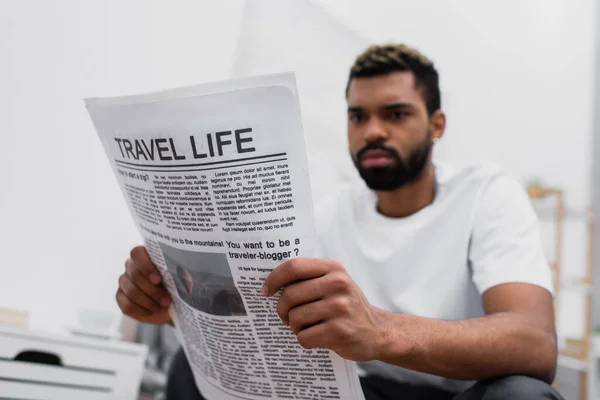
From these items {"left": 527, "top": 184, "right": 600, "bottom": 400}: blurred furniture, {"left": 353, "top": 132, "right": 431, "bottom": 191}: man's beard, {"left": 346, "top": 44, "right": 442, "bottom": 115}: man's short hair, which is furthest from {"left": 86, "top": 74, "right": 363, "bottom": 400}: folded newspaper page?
{"left": 527, "top": 184, "right": 600, "bottom": 400}: blurred furniture

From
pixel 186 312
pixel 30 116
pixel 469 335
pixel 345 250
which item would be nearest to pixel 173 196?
pixel 186 312

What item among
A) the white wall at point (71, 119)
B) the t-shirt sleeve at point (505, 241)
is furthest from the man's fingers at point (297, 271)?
the white wall at point (71, 119)

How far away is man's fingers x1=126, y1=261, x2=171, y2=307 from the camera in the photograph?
0.58m

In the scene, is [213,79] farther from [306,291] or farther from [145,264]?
[306,291]

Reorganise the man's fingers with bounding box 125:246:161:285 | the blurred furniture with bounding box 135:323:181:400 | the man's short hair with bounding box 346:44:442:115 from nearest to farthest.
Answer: the man's fingers with bounding box 125:246:161:285
the man's short hair with bounding box 346:44:442:115
the blurred furniture with bounding box 135:323:181:400

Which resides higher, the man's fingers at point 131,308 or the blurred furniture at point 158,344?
the man's fingers at point 131,308

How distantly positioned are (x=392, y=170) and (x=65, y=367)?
70 cm

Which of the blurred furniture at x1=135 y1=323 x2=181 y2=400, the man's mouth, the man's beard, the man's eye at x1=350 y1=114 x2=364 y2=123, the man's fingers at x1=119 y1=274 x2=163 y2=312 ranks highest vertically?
the man's eye at x1=350 y1=114 x2=364 y2=123

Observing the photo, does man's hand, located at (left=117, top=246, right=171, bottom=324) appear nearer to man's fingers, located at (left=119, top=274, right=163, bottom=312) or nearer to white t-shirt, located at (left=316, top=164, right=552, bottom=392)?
man's fingers, located at (left=119, top=274, right=163, bottom=312)

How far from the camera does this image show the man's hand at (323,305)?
39cm

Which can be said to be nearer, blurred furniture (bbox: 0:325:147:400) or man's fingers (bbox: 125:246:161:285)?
man's fingers (bbox: 125:246:161:285)

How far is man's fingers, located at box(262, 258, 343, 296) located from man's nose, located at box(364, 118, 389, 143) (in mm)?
551

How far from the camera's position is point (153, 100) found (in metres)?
0.41

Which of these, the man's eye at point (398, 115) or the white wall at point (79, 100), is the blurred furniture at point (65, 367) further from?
the man's eye at point (398, 115)
